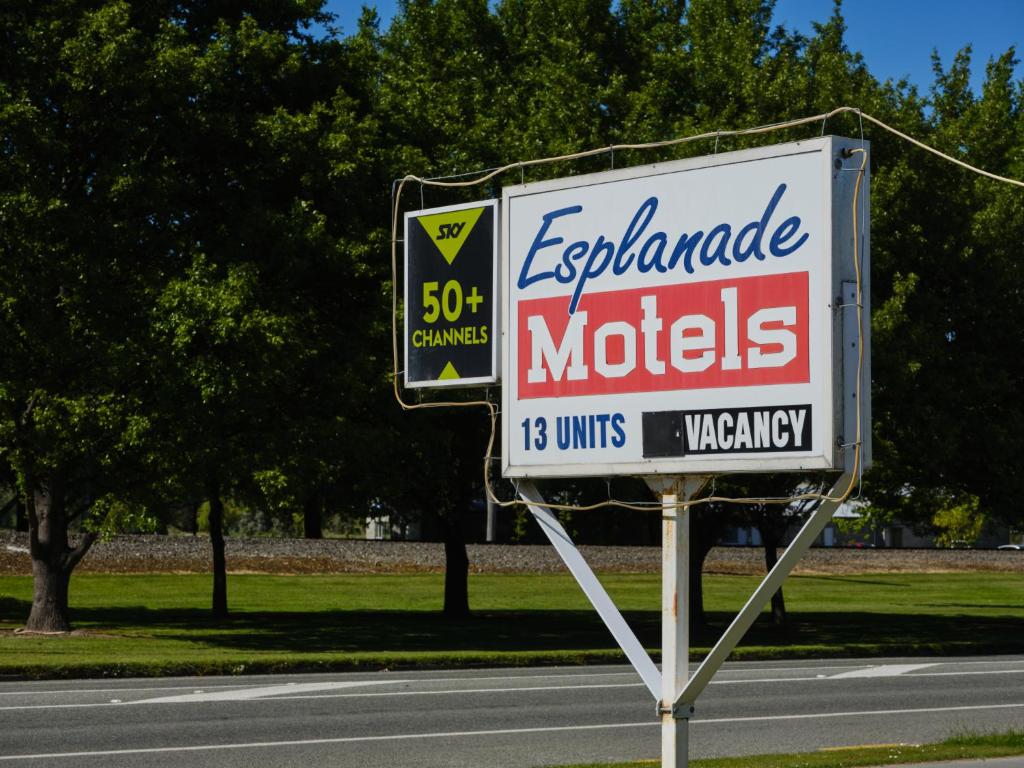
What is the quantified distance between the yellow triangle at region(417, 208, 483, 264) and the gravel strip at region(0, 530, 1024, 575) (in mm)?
40260

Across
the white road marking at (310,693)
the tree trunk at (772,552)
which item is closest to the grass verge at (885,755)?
the white road marking at (310,693)

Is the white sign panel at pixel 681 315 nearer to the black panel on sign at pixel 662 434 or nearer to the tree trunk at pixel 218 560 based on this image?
the black panel on sign at pixel 662 434

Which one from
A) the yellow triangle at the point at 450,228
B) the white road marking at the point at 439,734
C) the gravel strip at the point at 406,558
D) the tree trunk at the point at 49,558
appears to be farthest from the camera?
the gravel strip at the point at 406,558

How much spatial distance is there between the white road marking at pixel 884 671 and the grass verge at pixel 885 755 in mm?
7506

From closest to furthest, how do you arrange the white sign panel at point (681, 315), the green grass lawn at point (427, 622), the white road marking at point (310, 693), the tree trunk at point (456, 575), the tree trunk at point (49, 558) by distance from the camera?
the white sign panel at point (681, 315), the white road marking at point (310, 693), the green grass lawn at point (427, 622), the tree trunk at point (49, 558), the tree trunk at point (456, 575)

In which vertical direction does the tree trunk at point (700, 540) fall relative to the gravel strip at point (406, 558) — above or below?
above

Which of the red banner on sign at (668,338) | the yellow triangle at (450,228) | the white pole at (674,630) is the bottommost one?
the white pole at (674,630)

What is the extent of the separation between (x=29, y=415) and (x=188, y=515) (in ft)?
218

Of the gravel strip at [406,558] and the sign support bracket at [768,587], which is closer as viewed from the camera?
the sign support bracket at [768,587]

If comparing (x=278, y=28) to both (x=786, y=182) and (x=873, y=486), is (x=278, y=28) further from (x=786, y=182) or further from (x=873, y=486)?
(x=786, y=182)

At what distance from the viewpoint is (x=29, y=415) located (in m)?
24.4

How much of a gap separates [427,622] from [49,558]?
10.1m

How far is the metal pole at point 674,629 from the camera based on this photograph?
7188mm

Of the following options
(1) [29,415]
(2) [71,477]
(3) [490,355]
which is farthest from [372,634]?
(3) [490,355]
